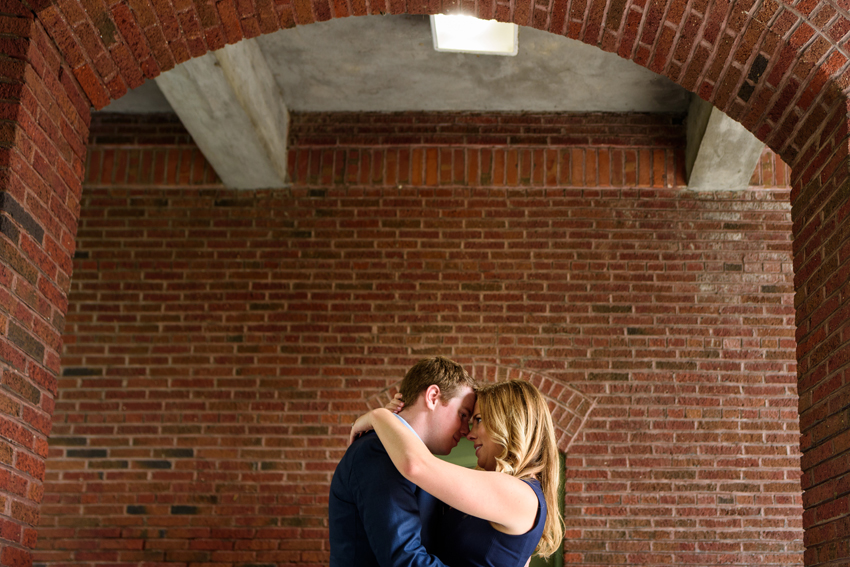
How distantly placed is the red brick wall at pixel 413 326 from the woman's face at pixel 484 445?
2.72m

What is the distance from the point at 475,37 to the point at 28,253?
3364 millimetres

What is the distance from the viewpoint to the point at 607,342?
18.6 feet

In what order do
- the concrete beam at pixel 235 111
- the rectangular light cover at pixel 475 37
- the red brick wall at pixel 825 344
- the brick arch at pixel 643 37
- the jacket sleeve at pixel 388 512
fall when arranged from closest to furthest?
the jacket sleeve at pixel 388 512
the red brick wall at pixel 825 344
the brick arch at pixel 643 37
the concrete beam at pixel 235 111
the rectangular light cover at pixel 475 37

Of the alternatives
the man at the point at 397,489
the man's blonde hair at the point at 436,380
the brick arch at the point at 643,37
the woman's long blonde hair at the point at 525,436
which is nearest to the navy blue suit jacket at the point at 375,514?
the man at the point at 397,489

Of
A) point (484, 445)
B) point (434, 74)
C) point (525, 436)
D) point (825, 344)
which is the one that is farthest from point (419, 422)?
point (434, 74)

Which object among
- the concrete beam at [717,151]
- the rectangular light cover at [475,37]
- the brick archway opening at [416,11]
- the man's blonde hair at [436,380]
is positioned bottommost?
the man's blonde hair at [436,380]

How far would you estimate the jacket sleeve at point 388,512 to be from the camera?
2309 mm

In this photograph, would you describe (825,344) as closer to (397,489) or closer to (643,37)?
(643,37)

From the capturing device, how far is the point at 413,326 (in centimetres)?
574

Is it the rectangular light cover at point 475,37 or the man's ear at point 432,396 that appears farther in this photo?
the rectangular light cover at point 475,37

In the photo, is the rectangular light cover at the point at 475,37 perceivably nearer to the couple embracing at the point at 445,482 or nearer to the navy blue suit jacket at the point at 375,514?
the couple embracing at the point at 445,482

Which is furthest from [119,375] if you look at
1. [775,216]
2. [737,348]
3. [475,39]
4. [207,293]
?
[775,216]

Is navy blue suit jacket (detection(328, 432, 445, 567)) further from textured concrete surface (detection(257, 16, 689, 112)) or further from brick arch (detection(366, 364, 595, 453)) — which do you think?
textured concrete surface (detection(257, 16, 689, 112))

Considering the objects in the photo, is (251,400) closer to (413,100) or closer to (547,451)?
(413,100)
